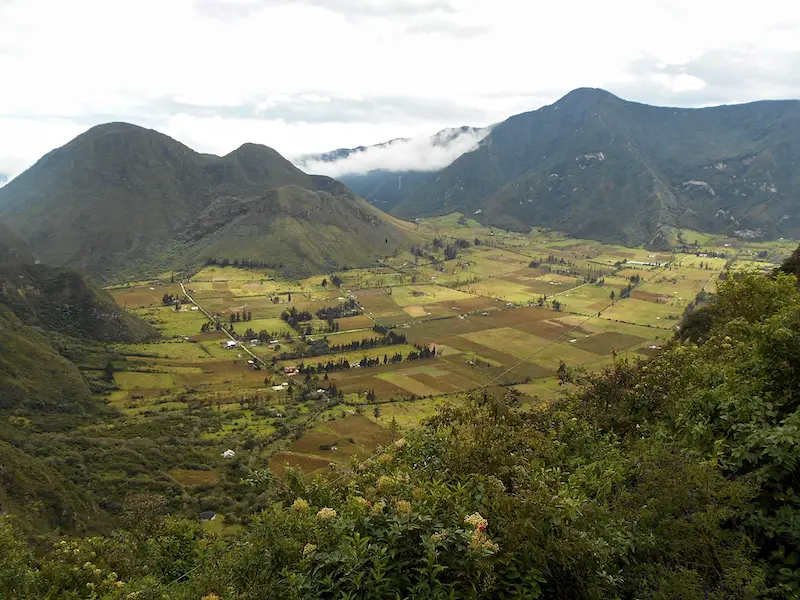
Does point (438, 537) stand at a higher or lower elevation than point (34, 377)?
higher

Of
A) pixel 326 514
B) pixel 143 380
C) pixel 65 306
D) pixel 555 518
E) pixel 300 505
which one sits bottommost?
pixel 143 380

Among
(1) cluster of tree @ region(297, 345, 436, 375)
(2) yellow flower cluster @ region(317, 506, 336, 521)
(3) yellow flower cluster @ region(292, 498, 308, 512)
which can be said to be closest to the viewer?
(2) yellow flower cluster @ region(317, 506, 336, 521)

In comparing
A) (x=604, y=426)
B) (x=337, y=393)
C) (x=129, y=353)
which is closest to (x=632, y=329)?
(x=337, y=393)

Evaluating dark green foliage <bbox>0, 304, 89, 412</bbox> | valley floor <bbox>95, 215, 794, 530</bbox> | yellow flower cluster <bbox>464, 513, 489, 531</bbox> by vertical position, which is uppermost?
yellow flower cluster <bbox>464, 513, 489, 531</bbox>

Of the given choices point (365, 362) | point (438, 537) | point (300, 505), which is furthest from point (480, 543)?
point (365, 362)

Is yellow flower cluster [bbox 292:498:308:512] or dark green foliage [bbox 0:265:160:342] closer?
yellow flower cluster [bbox 292:498:308:512]

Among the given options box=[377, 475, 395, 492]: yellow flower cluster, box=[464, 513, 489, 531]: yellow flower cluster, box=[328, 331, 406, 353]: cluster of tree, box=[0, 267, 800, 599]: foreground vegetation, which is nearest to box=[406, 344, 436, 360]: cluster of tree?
Result: box=[328, 331, 406, 353]: cluster of tree

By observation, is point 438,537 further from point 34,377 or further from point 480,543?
point 34,377

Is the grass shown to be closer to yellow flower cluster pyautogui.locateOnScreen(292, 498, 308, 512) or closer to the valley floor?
the valley floor

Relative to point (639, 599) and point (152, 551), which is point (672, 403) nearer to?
point (639, 599)

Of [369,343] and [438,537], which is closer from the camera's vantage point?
[438,537]

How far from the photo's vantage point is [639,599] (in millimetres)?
10586

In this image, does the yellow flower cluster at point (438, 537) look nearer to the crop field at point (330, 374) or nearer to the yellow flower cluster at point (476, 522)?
the yellow flower cluster at point (476, 522)

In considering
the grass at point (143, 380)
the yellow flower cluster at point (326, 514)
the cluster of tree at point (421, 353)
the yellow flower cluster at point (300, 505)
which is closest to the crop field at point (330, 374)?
the grass at point (143, 380)
